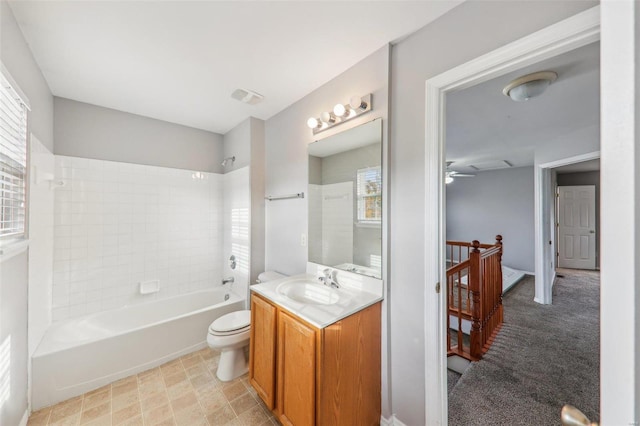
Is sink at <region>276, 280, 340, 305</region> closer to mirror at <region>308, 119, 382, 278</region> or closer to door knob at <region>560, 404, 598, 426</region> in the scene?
mirror at <region>308, 119, 382, 278</region>

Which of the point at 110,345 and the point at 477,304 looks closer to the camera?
the point at 110,345

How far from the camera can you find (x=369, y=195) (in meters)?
1.80

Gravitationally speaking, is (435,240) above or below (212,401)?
above

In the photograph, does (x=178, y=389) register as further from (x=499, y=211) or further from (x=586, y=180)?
(x=586, y=180)

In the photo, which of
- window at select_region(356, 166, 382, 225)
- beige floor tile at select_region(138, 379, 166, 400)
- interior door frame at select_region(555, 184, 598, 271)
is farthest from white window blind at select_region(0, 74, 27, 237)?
interior door frame at select_region(555, 184, 598, 271)

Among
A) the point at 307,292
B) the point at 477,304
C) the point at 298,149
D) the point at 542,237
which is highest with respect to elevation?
the point at 298,149

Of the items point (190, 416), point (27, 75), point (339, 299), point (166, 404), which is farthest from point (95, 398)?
point (27, 75)

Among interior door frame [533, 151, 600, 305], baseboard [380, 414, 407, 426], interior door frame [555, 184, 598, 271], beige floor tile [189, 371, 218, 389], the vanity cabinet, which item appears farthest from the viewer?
interior door frame [555, 184, 598, 271]

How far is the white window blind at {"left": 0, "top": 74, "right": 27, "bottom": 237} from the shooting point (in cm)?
140

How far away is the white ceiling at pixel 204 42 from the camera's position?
141cm

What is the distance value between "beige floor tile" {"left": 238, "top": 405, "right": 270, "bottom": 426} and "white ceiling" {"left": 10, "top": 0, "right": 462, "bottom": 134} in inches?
100

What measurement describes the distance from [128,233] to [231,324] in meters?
1.60

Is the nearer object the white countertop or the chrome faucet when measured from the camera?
the white countertop

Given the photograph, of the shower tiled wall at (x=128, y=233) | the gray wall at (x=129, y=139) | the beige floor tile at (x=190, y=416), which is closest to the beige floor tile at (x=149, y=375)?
the beige floor tile at (x=190, y=416)
